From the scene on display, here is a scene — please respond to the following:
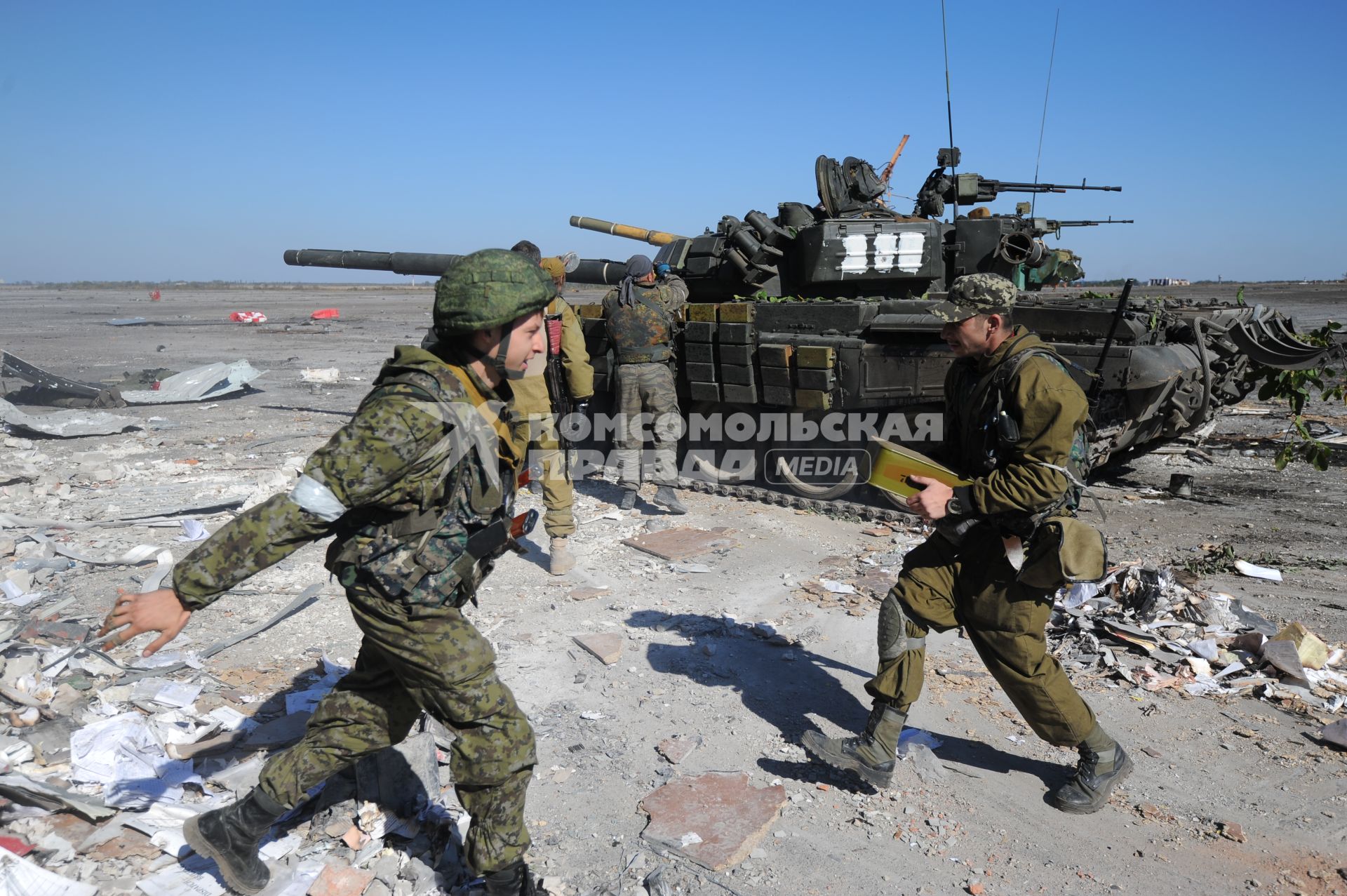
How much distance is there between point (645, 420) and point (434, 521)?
5.69m

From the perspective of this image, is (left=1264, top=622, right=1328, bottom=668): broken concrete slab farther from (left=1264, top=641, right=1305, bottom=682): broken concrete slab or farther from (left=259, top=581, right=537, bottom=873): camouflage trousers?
(left=259, top=581, right=537, bottom=873): camouflage trousers

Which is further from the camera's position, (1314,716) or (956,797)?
(1314,716)

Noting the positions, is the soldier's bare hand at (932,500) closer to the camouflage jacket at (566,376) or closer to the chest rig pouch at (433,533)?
the chest rig pouch at (433,533)

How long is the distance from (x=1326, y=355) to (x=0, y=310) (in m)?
48.8

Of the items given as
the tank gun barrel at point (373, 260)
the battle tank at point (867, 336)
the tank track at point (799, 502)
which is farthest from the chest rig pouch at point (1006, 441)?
the tank gun barrel at point (373, 260)

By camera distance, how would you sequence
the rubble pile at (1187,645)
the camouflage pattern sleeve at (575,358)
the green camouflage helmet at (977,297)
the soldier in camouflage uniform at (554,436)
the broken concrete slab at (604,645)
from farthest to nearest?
1. the camouflage pattern sleeve at (575,358)
2. the soldier in camouflage uniform at (554,436)
3. the broken concrete slab at (604,645)
4. the rubble pile at (1187,645)
5. the green camouflage helmet at (977,297)

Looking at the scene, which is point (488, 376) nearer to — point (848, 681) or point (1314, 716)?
point (848, 681)

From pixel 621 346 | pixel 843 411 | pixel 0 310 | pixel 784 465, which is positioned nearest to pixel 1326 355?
pixel 843 411

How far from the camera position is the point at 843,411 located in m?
8.07

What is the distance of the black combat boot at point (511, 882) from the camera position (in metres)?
2.59

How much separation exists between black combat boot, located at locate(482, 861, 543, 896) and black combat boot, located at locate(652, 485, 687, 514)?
16.9 feet

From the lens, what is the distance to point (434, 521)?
242 centimetres

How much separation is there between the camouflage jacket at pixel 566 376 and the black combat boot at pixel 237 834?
12.0 feet

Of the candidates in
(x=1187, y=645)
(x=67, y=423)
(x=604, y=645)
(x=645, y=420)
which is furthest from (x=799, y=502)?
(x=67, y=423)
